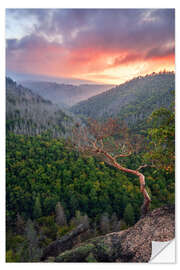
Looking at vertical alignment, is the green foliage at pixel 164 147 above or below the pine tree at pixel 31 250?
above

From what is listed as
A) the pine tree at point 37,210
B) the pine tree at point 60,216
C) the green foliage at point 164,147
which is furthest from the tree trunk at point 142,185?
the pine tree at point 37,210

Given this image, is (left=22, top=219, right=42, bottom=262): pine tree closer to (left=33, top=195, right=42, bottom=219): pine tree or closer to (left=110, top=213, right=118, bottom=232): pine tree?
(left=33, top=195, right=42, bottom=219): pine tree

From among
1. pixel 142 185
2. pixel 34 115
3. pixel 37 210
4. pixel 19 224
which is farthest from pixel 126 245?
pixel 34 115

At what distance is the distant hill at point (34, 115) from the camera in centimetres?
379

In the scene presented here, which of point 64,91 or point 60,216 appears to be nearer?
point 60,216

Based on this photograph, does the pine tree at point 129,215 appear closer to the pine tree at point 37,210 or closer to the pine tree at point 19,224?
the pine tree at point 37,210

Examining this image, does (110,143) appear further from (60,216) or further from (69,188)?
(60,216)

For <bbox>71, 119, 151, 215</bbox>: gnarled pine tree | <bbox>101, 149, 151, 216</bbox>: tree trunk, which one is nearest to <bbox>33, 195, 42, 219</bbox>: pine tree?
<bbox>71, 119, 151, 215</bbox>: gnarled pine tree

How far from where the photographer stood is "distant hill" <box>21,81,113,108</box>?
160 inches

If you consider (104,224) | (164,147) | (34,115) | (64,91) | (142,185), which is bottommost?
(104,224)

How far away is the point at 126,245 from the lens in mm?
2723

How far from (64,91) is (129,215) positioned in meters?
4.08

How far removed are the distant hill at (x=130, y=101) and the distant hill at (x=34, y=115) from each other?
654 mm
